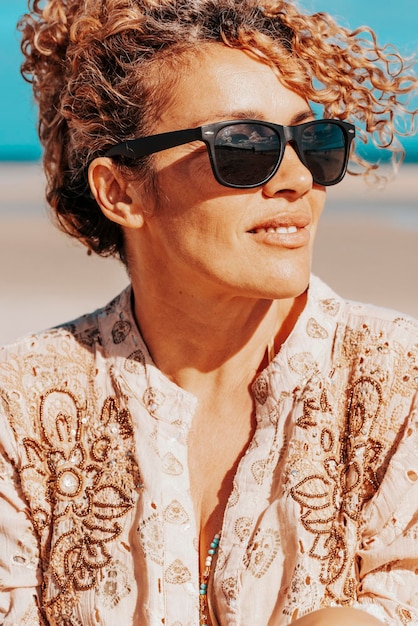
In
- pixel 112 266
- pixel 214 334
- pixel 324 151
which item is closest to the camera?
pixel 324 151

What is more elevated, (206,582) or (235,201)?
(235,201)

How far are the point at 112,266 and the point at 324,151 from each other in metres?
10.6

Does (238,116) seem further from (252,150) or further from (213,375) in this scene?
(213,375)

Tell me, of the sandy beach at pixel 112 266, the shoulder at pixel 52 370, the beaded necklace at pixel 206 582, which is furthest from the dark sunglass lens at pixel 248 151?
the sandy beach at pixel 112 266

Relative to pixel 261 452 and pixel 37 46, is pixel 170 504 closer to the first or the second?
pixel 261 452

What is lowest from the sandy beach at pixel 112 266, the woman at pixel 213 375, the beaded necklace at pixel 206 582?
the beaded necklace at pixel 206 582

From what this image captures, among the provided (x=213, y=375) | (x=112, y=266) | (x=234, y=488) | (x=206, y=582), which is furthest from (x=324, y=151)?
(x=112, y=266)

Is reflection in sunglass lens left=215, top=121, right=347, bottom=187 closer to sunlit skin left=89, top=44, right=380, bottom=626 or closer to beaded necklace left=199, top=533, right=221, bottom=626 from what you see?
sunlit skin left=89, top=44, right=380, bottom=626

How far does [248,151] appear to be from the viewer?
308 cm

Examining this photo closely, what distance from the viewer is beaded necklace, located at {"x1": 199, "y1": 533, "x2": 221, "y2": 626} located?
122 inches

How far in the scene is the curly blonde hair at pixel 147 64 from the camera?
3209 millimetres

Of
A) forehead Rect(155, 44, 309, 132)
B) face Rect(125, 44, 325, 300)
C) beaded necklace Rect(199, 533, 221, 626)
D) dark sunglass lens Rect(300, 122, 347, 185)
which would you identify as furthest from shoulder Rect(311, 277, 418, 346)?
beaded necklace Rect(199, 533, 221, 626)

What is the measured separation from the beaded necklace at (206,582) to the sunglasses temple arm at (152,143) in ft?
3.71

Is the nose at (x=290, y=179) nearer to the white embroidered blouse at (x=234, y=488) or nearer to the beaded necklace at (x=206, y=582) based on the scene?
the white embroidered blouse at (x=234, y=488)
